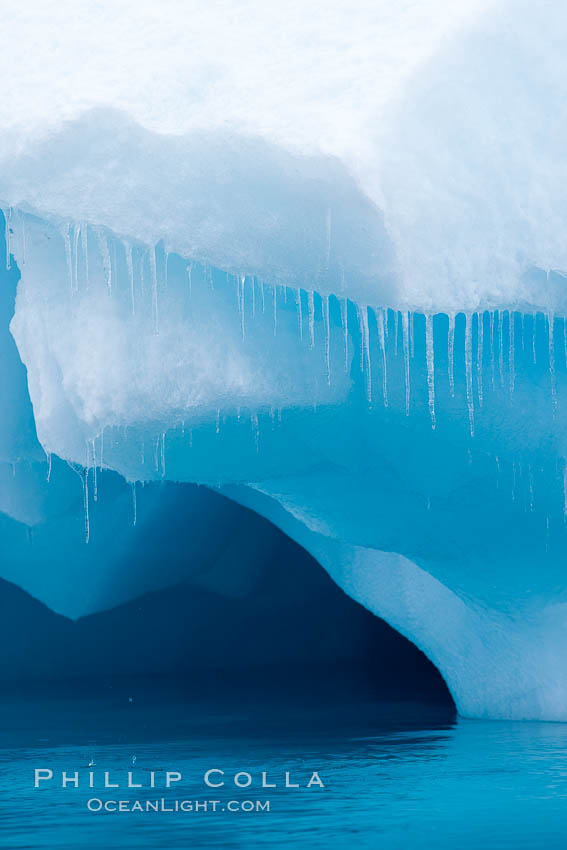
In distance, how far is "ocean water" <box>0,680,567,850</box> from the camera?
394 centimetres

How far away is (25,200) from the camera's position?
488 centimetres

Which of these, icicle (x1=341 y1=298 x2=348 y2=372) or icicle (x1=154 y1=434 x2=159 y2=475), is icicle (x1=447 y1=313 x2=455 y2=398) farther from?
icicle (x1=154 y1=434 x2=159 y2=475)

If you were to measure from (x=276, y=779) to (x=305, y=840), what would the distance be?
1.08 m

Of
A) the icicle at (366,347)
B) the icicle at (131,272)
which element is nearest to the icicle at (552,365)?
the icicle at (366,347)

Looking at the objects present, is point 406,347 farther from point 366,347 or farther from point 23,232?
point 23,232

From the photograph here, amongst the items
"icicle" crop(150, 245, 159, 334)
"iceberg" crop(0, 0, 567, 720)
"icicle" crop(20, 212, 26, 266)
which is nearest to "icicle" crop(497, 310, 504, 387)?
"iceberg" crop(0, 0, 567, 720)

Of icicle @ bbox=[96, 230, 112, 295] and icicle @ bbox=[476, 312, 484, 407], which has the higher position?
icicle @ bbox=[96, 230, 112, 295]

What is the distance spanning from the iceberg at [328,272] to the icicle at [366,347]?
0.01 metres

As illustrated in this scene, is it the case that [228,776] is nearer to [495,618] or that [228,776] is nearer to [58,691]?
[495,618]

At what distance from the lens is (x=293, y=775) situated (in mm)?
4949

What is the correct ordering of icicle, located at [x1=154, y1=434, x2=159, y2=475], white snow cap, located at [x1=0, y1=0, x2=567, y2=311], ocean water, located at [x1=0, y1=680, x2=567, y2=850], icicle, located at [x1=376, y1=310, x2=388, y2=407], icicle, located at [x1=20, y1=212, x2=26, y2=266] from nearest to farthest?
ocean water, located at [x1=0, y1=680, x2=567, y2=850], white snow cap, located at [x1=0, y1=0, x2=567, y2=311], icicle, located at [x1=376, y1=310, x2=388, y2=407], icicle, located at [x1=20, y1=212, x2=26, y2=266], icicle, located at [x1=154, y1=434, x2=159, y2=475]

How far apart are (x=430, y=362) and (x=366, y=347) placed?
279 millimetres

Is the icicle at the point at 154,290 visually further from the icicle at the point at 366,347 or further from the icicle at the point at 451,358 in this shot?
the icicle at the point at 451,358

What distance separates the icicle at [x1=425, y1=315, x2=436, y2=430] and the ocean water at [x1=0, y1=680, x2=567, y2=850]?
1.51 m
